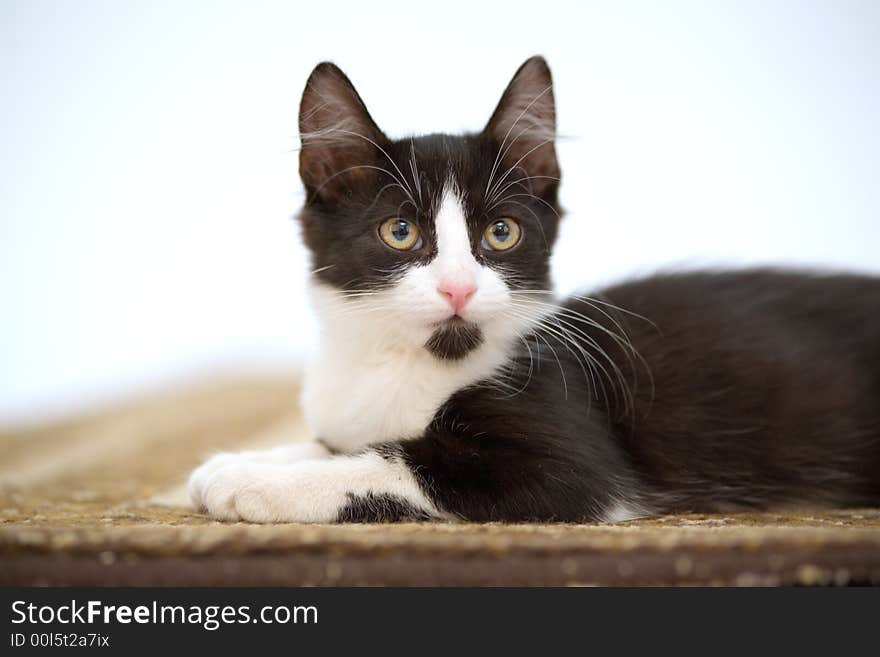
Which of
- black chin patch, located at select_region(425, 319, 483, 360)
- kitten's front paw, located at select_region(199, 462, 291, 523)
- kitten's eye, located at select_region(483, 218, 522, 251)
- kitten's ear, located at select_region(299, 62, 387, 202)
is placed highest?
kitten's ear, located at select_region(299, 62, 387, 202)

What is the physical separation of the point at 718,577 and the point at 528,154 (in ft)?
3.07

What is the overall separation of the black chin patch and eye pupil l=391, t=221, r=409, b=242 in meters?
0.18

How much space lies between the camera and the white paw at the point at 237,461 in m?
1.33

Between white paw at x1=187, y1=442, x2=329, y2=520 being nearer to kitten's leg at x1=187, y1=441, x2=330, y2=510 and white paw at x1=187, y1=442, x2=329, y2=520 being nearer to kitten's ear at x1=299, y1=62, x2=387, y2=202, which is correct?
kitten's leg at x1=187, y1=441, x2=330, y2=510

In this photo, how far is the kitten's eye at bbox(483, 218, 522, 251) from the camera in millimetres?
1452

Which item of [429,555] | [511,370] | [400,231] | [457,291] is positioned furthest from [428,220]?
[429,555]

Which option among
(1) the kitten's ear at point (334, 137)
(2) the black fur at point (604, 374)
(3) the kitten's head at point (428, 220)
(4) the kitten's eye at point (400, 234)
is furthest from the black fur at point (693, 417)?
(1) the kitten's ear at point (334, 137)

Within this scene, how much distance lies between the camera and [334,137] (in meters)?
1.51

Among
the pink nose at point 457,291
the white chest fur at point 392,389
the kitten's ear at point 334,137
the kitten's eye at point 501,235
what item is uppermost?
the kitten's ear at point 334,137

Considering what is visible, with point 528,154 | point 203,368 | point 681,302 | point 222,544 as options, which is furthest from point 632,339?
point 203,368

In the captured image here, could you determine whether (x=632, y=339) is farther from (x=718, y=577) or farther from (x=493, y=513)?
(x=718, y=577)

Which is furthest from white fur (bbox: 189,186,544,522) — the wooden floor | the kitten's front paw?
the wooden floor

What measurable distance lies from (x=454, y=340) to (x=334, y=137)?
1.50 feet

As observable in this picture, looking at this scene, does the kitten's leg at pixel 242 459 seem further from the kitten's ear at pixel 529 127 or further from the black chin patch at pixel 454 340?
the kitten's ear at pixel 529 127
